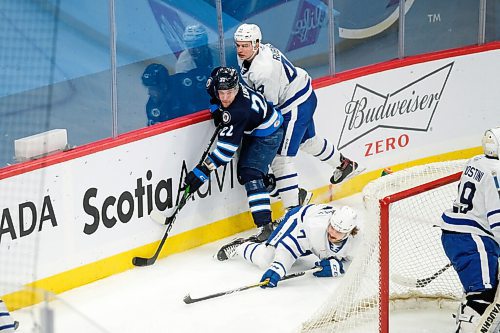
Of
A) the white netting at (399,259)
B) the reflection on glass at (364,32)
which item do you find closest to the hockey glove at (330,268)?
the white netting at (399,259)

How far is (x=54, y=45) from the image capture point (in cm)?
551

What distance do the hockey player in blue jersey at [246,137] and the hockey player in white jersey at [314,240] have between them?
433 mm

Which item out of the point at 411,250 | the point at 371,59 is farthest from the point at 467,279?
the point at 371,59

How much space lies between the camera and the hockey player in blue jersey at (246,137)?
572cm

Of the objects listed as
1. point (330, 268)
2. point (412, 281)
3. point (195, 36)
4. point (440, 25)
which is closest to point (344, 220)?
point (330, 268)

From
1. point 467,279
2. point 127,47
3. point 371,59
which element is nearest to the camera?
point 467,279

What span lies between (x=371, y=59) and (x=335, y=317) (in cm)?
253

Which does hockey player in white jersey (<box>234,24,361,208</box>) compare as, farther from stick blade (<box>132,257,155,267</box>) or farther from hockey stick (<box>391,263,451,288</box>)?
hockey stick (<box>391,263,451,288</box>)

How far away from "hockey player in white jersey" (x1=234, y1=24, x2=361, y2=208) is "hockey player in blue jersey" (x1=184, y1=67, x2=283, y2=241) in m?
0.11

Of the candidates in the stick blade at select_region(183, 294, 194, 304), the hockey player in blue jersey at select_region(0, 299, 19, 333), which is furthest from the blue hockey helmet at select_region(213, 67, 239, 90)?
the hockey player in blue jersey at select_region(0, 299, 19, 333)

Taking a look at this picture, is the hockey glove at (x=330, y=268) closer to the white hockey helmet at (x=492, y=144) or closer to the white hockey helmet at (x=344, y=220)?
the white hockey helmet at (x=344, y=220)

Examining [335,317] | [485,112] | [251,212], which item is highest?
[485,112]

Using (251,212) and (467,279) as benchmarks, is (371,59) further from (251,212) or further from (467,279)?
(467,279)

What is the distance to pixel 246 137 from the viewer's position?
596 cm
